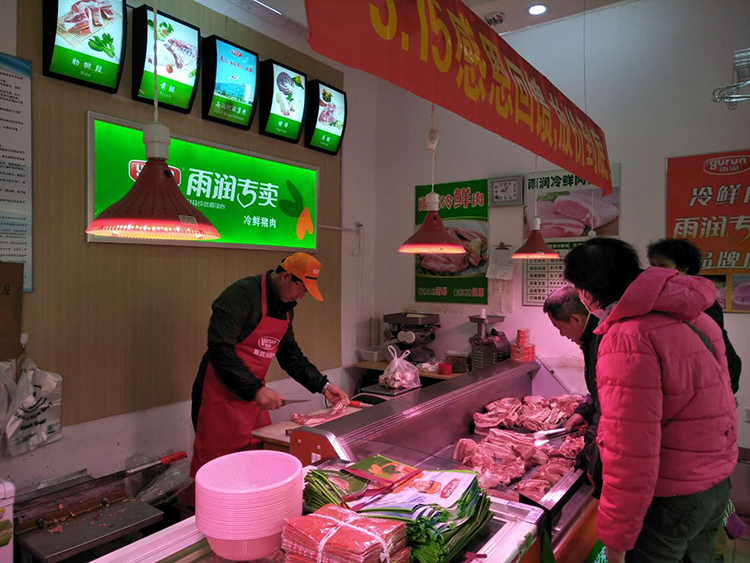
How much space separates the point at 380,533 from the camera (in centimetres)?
121

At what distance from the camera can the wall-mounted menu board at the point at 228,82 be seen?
394 cm

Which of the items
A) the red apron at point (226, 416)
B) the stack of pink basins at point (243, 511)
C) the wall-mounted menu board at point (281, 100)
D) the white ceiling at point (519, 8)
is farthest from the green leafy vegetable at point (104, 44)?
the stack of pink basins at point (243, 511)

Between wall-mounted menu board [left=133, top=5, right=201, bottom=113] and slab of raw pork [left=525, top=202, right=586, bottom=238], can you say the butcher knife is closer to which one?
slab of raw pork [left=525, top=202, right=586, bottom=238]

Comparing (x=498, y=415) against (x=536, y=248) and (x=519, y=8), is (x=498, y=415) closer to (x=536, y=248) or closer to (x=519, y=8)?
(x=536, y=248)

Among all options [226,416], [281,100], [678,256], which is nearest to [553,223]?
[678,256]

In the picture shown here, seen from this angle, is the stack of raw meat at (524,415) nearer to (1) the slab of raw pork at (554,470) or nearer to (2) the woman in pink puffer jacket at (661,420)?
(1) the slab of raw pork at (554,470)

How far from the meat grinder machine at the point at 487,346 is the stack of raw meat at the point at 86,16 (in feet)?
11.8

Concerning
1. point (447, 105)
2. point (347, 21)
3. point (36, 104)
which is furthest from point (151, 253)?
point (347, 21)

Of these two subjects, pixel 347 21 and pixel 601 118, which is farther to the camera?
pixel 601 118

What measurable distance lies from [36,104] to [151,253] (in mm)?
1167

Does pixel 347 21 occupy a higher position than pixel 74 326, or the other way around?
pixel 347 21

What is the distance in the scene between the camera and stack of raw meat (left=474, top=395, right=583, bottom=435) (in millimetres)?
3176

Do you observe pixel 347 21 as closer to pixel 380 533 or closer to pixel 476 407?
pixel 380 533

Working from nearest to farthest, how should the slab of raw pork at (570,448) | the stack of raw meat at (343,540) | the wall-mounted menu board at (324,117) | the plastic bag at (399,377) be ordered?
the stack of raw meat at (343,540)
the slab of raw pork at (570,448)
the plastic bag at (399,377)
the wall-mounted menu board at (324,117)
